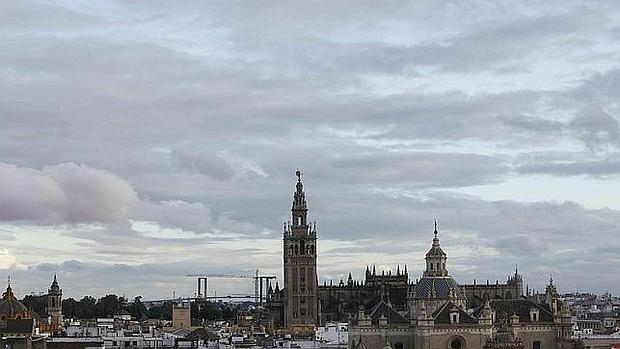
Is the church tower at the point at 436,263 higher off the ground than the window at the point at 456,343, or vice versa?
the church tower at the point at 436,263

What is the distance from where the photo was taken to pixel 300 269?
6747 inches

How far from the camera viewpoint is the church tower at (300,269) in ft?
556

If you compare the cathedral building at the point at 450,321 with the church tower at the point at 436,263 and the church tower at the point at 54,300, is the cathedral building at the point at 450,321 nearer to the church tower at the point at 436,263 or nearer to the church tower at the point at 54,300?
the church tower at the point at 436,263

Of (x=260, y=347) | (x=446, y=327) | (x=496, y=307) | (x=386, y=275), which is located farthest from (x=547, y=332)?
(x=386, y=275)

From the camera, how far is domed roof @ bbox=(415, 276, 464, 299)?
102 meters

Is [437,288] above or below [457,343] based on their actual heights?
above

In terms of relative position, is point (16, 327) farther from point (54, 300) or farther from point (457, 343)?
point (54, 300)

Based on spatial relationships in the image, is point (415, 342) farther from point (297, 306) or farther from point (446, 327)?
point (297, 306)

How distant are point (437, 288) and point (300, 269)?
227ft

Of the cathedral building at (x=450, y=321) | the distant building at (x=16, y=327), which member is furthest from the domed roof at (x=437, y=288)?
the distant building at (x=16, y=327)

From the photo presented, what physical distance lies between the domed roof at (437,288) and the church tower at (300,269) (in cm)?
6314

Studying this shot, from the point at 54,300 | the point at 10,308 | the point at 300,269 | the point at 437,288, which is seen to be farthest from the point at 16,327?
the point at 300,269

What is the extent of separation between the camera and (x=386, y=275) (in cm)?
19588

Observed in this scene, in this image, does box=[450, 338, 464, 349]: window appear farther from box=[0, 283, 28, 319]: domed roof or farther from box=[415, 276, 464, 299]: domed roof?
box=[0, 283, 28, 319]: domed roof
